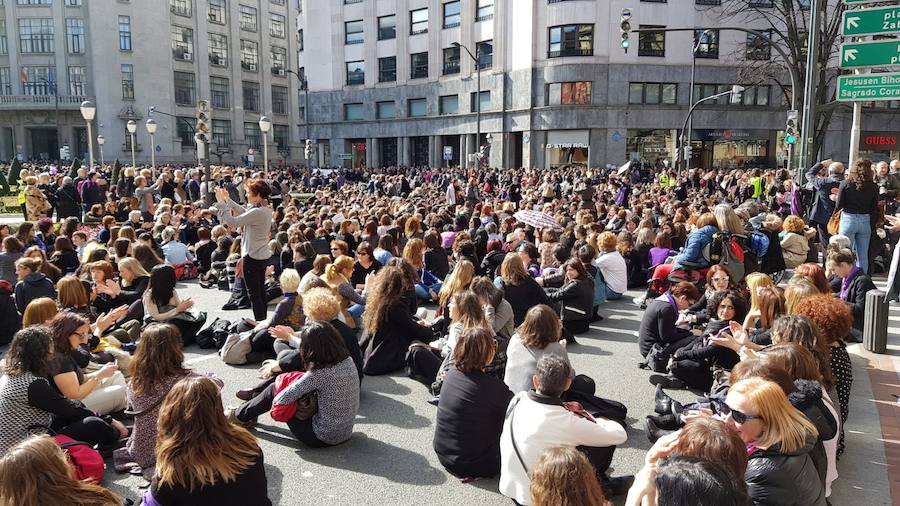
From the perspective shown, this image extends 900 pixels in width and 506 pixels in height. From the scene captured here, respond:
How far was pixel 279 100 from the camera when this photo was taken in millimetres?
80312

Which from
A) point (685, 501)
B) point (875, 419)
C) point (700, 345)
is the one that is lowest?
point (875, 419)

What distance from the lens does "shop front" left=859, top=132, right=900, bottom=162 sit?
1986 inches

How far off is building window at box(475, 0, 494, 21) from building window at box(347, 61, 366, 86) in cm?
1311

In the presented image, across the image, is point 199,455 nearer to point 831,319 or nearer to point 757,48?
point 831,319

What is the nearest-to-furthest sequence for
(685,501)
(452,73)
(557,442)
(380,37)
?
(685,501) → (557,442) → (452,73) → (380,37)

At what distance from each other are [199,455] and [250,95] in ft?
256

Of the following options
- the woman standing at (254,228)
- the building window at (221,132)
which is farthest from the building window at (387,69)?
the woman standing at (254,228)

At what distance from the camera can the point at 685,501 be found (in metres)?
2.66

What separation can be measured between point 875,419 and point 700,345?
1.73m

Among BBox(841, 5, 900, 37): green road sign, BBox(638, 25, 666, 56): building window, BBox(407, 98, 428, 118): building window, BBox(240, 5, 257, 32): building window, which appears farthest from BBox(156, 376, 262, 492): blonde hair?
BBox(240, 5, 257, 32): building window

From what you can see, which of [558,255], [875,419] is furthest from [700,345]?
[558,255]

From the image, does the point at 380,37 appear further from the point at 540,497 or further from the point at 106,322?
the point at 540,497


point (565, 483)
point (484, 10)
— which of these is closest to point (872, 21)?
point (565, 483)

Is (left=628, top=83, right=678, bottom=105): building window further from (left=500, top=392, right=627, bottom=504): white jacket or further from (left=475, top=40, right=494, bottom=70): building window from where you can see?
(left=500, top=392, right=627, bottom=504): white jacket
